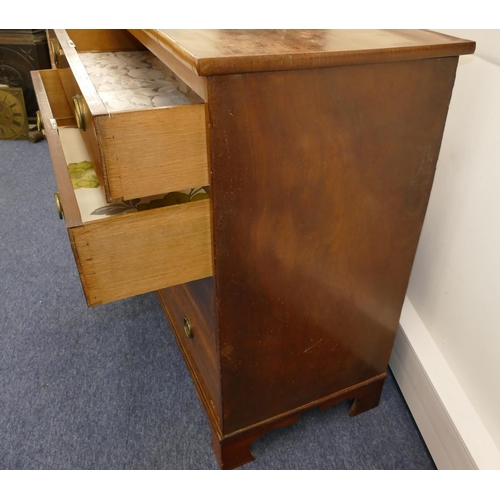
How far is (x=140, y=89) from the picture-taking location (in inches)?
30.7

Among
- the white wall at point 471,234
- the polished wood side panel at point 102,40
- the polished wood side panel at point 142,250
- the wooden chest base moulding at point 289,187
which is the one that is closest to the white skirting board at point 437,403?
the white wall at point 471,234

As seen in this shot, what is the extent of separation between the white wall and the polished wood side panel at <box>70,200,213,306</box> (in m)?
0.49

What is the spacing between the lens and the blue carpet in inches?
38.4

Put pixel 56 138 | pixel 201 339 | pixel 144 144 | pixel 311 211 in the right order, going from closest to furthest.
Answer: pixel 144 144 < pixel 311 211 < pixel 56 138 < pixel 201 339

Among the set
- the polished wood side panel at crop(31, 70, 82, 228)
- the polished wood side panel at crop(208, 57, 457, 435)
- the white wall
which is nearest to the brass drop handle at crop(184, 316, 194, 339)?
the polished wood side panel at crop(208, 57, 457, 435)

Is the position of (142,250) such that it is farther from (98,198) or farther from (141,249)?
(98,198)

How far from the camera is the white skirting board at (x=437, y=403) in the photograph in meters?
0.83

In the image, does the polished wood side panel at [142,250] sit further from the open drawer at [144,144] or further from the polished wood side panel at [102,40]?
the polished wood side panel at [102,40]

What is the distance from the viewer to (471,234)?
2.77 feet

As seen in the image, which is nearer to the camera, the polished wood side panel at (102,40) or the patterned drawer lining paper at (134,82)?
the patterned drawer lining paper at (134,82)

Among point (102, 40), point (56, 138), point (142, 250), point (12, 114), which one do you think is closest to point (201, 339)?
point (142, 250)

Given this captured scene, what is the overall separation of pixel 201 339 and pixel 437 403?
489 millimetres

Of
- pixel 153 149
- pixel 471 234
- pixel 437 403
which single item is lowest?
pixel 437 403

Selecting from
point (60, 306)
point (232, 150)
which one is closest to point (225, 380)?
point (232, 150)
